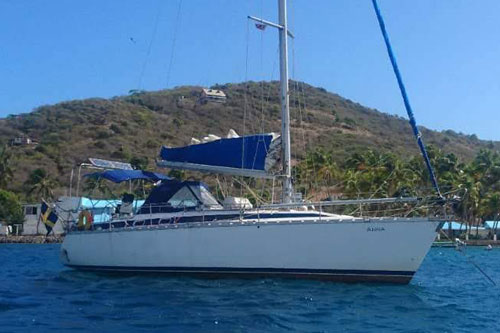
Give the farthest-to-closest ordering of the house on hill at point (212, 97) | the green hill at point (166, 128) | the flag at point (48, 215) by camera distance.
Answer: the house on hill at point (212, 97) → the green hill at point (166, 128) → the flag at point (48, 215)

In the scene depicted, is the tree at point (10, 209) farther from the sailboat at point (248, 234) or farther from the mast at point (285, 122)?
the mast at point (285, 122)

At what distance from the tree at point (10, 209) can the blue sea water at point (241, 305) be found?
1732 inches

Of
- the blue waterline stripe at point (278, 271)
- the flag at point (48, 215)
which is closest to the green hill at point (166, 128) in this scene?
the flag at point (48, 215)

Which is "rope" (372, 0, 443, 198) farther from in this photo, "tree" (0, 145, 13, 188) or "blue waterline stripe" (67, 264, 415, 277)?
"tree" (0, 145, 13, 188)

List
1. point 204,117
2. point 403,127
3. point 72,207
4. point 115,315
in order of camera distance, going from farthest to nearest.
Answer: point 403,127
point 204,117
point 72,207
point 115,315

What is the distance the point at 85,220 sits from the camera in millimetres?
22672

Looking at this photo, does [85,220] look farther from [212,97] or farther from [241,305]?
[212,97]

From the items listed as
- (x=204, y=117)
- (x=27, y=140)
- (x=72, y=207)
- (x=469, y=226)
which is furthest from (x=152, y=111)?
(x=72, y=207)

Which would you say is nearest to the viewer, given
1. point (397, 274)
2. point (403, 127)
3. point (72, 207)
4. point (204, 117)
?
point (397, 274)

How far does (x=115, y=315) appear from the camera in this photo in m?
13.3

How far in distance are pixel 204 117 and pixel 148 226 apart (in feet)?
285

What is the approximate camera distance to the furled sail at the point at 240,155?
2077 centimetres

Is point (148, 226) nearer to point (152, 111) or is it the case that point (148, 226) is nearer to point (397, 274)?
point (397, 274)

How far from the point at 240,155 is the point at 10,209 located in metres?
47.6
